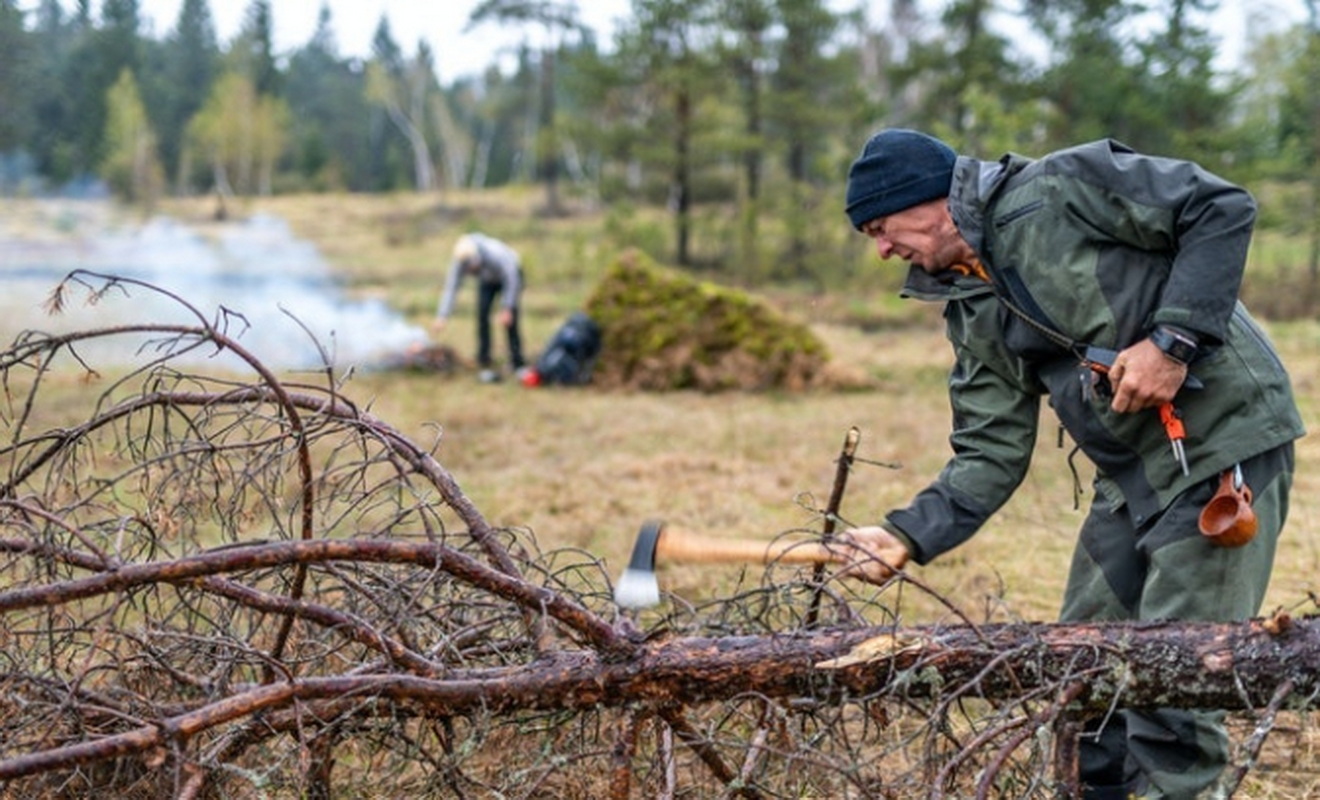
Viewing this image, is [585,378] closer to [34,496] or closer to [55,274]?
[34,496]

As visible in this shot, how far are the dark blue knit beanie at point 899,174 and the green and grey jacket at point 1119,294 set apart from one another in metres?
0.05

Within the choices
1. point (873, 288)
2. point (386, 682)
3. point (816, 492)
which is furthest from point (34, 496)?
point (873, 288)

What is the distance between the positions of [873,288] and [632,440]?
10.7 metres

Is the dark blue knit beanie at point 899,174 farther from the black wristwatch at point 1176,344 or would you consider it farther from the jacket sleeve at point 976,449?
the black wristwatch at point 1176,344

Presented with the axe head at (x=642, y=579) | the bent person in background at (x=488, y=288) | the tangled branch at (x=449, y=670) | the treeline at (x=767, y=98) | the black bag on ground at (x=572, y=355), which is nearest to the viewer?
the tangled branch at (x=449, y=670)

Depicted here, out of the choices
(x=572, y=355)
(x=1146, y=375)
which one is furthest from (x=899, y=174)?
(x=572, y=355)

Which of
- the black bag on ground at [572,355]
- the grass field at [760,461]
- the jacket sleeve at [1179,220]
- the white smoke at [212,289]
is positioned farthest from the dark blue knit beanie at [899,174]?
the black bag on ground at [572,355]

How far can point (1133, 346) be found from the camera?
2473 mm

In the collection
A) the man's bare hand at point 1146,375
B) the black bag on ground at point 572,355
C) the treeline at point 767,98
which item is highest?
the treeline at point 767,98

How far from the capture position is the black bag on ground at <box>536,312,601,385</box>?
11172 millimetres

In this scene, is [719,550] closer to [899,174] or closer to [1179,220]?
[899,174]

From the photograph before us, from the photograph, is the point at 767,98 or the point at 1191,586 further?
the point at 767,98

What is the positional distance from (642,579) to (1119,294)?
1202 mm

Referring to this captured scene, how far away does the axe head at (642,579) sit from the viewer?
2.51 metres
